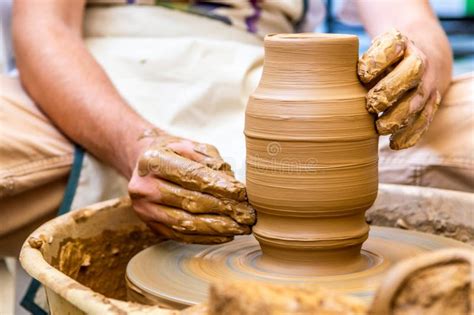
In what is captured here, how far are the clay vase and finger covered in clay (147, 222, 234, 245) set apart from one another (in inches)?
5.1

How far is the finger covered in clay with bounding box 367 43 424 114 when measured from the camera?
1185 mm

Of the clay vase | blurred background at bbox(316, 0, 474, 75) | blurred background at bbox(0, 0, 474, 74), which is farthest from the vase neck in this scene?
blurred background at bbox(316, 0, 474, 75)

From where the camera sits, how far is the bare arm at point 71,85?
163 cm

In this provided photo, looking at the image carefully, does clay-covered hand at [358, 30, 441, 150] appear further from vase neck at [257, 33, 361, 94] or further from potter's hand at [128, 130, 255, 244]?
potter's hand at [128, 130, 255, 244]

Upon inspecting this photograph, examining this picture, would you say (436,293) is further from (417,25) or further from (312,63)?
(417,25)

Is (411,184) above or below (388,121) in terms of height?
below

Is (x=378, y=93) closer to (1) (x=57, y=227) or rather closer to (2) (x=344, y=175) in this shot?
(2) (x=344, y=175)

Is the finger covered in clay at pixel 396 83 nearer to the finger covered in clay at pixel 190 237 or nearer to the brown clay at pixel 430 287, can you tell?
the finger covered in clay at pixel 190 237

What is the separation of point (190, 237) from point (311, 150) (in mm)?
319

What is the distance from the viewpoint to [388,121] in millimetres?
1205

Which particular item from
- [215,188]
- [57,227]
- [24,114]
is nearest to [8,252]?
[24,114]

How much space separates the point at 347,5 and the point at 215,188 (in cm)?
122

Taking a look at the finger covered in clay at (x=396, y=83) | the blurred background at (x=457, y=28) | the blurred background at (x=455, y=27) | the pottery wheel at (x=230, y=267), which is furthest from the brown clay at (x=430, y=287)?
the blurred background at (x=457, y=28)

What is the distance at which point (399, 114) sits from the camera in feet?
4.00
